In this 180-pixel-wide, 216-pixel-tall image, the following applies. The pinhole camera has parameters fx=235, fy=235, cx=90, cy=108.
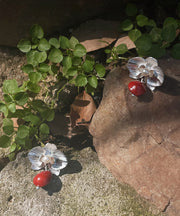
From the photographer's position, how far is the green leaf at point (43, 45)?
1736mm

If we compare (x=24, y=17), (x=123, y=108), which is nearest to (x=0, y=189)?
(x=123, y=108)

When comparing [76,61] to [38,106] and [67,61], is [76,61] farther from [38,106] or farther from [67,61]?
[38,106]

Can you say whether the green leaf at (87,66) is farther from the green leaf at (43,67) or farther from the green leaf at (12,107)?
the green leaf at (12,107)

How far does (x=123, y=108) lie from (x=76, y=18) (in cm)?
90

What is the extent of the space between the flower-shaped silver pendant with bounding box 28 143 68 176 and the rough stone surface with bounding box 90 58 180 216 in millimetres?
306

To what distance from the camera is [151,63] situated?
1.52 m

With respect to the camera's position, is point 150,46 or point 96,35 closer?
point 150,46

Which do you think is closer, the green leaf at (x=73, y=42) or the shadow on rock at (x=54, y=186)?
the shadow on rock at (x=54, y=186)

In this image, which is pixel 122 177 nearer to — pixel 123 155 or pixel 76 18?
pixel 123 155

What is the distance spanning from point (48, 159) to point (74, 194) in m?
0.30

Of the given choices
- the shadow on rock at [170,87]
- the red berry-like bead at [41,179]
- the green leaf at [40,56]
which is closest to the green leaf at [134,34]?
the shadow on rock at [170,87]

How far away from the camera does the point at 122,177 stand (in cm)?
159

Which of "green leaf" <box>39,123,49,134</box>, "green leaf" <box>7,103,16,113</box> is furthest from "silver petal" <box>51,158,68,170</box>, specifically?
"green leaf" <box>7,103,16,113</box>

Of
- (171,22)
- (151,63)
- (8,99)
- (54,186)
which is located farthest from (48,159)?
(171,22)
